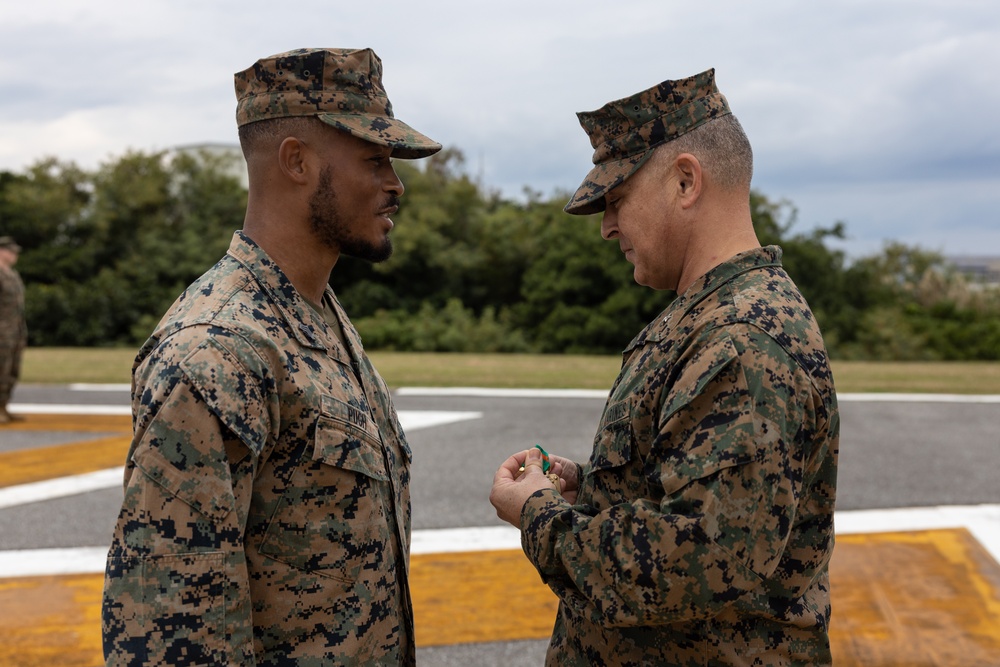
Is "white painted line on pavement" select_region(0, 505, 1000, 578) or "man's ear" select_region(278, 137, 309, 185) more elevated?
"man's ear" select_region(278, 137, 309, 185)

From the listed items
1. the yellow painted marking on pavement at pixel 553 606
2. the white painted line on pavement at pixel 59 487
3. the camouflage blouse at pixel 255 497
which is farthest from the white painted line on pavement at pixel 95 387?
the camouflage blouse at pixel 255 497

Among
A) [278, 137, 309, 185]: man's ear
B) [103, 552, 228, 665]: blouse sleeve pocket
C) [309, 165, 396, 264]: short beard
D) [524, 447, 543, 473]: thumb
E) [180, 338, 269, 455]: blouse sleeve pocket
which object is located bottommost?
[103, 552, 228, 665]: blouse sleeve pocket

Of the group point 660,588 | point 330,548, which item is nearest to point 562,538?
point 660,588

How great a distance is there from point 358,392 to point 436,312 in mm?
24123

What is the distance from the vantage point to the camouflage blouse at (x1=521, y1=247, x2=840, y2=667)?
1.79 m

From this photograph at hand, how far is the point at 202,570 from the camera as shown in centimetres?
181

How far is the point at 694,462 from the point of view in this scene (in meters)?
1.80

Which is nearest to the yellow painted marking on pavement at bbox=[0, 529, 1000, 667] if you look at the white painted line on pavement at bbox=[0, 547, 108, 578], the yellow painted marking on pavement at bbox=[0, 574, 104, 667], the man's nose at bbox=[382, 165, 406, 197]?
the yellow painted marking on pavement at bbox=[0, 574, 104, 667]

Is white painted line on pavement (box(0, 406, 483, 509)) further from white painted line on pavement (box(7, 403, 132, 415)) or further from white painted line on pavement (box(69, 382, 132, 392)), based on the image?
white painted line on pavement (box(69, 382, 132, 392))

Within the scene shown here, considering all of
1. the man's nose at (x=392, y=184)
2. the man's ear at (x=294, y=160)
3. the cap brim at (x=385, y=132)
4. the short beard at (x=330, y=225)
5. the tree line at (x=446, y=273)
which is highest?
the cap brim at (x=385, y=132)

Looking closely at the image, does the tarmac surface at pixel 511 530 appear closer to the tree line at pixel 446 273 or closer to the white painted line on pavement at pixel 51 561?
the white painted line on pavement at pixel 51 561

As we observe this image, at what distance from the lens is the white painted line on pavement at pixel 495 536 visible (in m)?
5.06

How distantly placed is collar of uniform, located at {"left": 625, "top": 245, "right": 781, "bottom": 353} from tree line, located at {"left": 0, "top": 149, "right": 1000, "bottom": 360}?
70.5ft

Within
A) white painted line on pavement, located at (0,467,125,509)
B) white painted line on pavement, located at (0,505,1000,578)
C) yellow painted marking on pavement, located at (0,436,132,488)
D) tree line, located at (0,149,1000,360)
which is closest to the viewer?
white painted line on pavement, located at (0,505,1000,578)
